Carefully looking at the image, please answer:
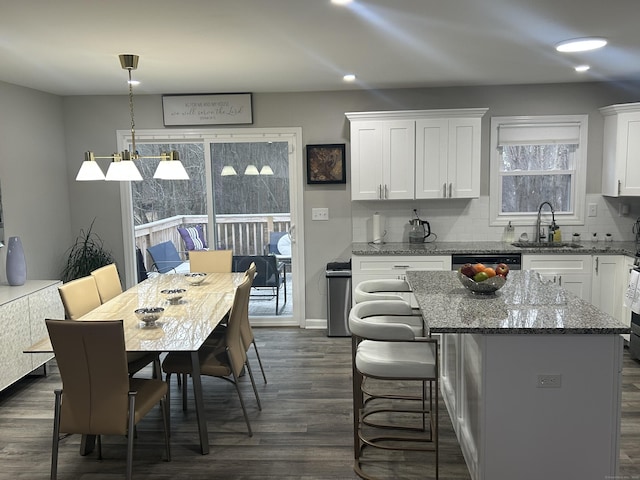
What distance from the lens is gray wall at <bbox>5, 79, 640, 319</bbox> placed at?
17.1ft

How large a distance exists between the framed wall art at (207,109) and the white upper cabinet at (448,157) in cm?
180

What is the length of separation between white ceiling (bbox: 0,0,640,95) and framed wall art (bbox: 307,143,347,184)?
0.71m

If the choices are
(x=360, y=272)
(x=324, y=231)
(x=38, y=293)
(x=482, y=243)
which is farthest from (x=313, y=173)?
(x=38, y=293)

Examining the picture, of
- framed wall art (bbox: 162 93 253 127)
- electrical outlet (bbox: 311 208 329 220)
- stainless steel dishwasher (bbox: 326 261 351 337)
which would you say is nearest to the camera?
stainless steel dishwasher (bbox: 326 261 351 337)

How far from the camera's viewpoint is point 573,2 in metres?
2.69

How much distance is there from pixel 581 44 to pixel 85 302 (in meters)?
3.78

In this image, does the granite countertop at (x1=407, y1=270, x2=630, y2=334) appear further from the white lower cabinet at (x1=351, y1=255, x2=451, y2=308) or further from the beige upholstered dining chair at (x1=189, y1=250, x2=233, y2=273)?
the beige upholstered dining chair at (x1=189, y1=250, x2=233, y2=273)

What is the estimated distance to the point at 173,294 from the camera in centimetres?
384

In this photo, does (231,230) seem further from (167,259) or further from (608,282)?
(608,282)

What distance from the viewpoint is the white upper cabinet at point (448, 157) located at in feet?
17.0

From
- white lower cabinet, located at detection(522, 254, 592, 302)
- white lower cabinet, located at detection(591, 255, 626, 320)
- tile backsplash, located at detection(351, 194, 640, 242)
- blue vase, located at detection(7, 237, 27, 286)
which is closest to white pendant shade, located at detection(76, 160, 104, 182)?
blue vase, located at detection(7, 237, 27, 286)

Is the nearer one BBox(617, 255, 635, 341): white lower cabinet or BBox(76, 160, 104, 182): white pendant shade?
BBox(76, 160, 104, 182): white pendant shade

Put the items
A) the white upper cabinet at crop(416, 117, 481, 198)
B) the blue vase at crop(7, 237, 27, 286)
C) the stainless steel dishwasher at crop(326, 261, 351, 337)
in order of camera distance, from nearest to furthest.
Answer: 1. the blue vase at crop(7, 237, 27, 286)
2. the white upper cabinet at crop(416, 117, 481, 198)
3. the stainless steel dishwasher at crop(326, 261, 351, 337)

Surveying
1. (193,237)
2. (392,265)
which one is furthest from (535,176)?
(193,237)
